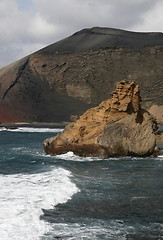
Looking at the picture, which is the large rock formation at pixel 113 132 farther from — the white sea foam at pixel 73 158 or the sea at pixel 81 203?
the sea at pixel 81 203

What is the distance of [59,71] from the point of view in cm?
13262

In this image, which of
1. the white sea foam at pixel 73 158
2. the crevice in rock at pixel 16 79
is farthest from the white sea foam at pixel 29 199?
the crevice in rock at pixel 16 79

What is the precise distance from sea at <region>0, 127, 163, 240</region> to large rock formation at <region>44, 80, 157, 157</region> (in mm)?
5834

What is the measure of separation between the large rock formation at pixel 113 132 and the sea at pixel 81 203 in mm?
5834

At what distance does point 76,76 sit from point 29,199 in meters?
117

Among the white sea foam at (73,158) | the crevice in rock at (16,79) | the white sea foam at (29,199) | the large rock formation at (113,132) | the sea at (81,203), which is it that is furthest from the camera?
the crevice in rock at (16,79)

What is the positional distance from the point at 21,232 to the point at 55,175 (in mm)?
10116

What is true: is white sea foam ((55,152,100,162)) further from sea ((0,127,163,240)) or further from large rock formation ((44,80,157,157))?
sea ((0,127,163,240))

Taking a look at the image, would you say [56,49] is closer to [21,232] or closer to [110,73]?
[110,73]

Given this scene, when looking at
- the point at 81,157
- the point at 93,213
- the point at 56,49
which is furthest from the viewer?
the point at 56,49

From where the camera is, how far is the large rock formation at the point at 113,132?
31.0 metres

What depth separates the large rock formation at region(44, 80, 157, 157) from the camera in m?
31.0

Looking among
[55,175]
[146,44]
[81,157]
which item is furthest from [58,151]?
[146,44]

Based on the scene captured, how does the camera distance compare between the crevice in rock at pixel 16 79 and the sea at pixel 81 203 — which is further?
the crevice in rock at pixel 16 79
